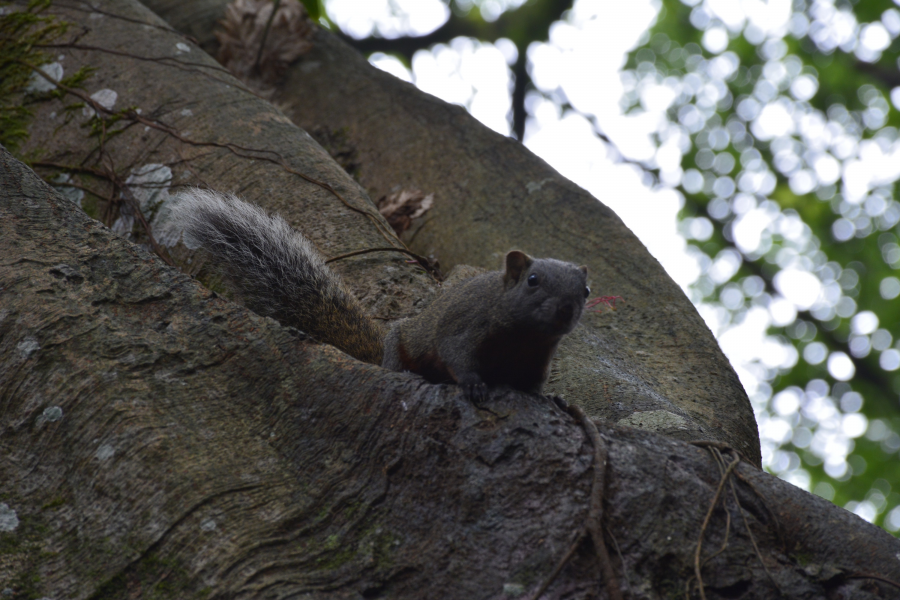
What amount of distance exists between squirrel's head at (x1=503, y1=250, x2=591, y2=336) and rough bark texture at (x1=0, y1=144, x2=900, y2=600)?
52 cm

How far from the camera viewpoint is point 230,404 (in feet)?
5.80

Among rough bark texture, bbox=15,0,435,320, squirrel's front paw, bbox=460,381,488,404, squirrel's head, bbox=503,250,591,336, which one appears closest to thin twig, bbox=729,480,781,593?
squirrel's front paw, bbox=460,381,488,404

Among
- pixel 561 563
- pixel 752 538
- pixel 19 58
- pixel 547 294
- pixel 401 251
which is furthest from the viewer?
pixel 19 58

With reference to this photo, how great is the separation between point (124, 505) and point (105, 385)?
1.05ft

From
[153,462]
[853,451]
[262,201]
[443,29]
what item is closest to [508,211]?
[262,201]

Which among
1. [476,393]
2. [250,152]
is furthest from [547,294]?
[250,152]

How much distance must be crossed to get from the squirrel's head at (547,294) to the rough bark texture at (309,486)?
20.3 inches

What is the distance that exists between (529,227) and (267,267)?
1625 mm

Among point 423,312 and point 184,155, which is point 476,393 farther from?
point 184,155

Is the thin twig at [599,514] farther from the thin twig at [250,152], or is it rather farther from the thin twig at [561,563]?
the thin twig at [250,152]

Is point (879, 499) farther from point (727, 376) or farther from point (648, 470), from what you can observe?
point (648, 470)

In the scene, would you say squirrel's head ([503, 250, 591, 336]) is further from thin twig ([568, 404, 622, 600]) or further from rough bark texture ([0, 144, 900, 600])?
thin twig ([568, 404, 622, 600])

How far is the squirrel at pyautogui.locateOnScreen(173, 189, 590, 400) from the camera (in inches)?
90.7

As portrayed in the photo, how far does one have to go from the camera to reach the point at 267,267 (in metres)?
2.62
